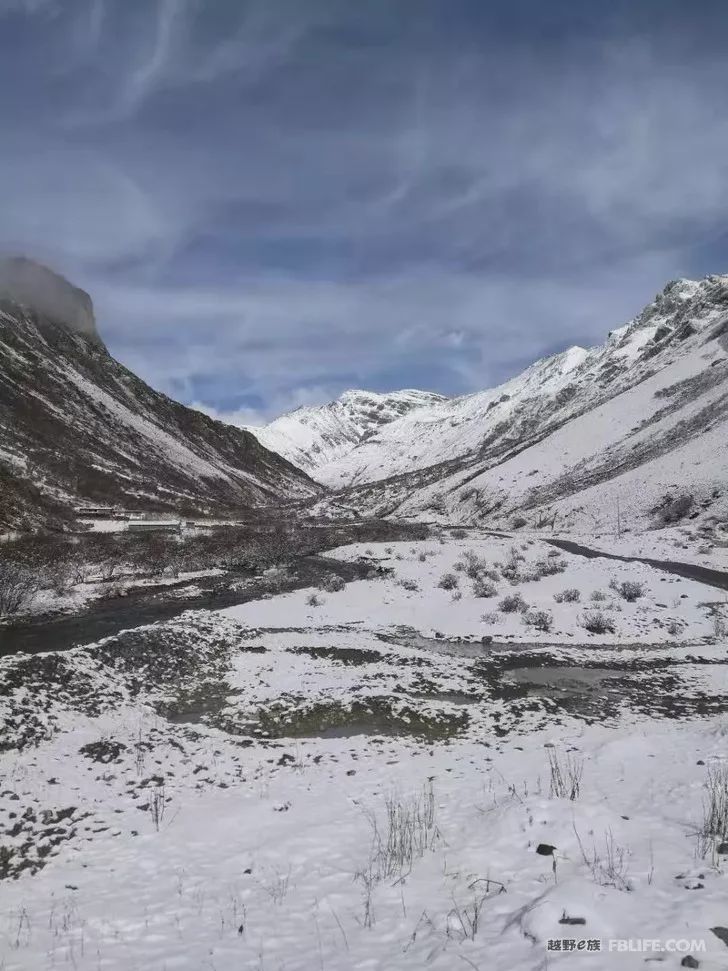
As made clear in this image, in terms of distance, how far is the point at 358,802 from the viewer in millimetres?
9500

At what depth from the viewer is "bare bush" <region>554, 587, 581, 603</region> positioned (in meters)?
25.5

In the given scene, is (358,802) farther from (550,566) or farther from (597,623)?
(550,566)

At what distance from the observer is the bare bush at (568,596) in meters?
25.5

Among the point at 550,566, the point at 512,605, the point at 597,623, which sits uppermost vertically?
the point at 550,566

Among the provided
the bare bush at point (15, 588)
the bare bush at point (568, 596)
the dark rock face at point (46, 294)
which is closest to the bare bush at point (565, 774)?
the bare bush at point (568, 596)

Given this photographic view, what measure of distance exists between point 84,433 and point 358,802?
9610 cm

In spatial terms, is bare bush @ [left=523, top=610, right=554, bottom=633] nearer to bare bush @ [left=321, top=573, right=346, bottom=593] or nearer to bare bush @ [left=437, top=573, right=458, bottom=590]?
bare bush @ [left=437, top=573, right=458, bottom=590]

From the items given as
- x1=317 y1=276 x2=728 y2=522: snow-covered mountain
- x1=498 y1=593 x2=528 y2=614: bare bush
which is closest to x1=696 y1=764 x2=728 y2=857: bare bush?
x1=498 y1=593 x2=528 y2=614: bare bush

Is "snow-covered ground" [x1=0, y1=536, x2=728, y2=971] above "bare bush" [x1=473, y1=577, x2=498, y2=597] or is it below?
below

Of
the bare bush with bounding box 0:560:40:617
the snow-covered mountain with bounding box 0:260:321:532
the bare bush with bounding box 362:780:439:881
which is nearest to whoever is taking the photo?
the bare bush with bounding box 362:780:439:881

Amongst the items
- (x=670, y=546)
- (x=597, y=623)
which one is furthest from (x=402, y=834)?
(x=670, y=546)

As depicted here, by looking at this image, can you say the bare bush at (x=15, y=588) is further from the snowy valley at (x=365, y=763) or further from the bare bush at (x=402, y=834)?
the bare bush at (x=402, y=834)

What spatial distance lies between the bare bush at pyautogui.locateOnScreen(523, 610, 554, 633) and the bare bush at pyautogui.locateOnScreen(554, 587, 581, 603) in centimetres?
302

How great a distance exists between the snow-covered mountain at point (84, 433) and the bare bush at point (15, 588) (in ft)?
77.7
